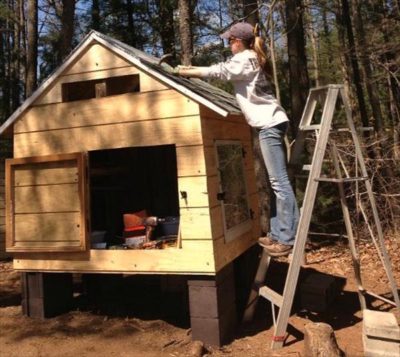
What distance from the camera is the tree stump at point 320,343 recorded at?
3.84 m

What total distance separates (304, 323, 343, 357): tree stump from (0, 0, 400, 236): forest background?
346 centimetres

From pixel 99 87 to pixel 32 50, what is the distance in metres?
8.98

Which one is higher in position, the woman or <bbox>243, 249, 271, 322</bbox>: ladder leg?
the woman

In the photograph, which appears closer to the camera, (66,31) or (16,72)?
(66,31)

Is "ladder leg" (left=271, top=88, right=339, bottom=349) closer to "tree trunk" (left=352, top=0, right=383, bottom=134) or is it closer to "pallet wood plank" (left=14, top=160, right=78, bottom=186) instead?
"pallet wood plank" (left=14, top=160, right=78, bottom=186)

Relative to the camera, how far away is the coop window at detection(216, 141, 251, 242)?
4.87m

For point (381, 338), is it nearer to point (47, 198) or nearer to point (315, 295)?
point (315, 295)

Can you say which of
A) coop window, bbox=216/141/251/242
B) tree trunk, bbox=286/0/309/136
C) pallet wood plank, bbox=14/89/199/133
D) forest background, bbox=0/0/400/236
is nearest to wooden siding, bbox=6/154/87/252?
pallet wood plank, bbox=14/89/199/133

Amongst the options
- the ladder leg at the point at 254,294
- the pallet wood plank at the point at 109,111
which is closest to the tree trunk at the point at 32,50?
the pallet wood plank at the point at 109,111

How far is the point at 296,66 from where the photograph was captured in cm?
964

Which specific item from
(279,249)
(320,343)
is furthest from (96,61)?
(320,343)

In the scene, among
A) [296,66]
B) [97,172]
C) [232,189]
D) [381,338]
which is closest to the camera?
[381,338]

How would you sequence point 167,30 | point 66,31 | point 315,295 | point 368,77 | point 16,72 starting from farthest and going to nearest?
Answer: point 16,72
point 167,30
point 368,77
point 66,31
point 315,295

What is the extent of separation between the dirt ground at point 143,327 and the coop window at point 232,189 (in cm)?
107
